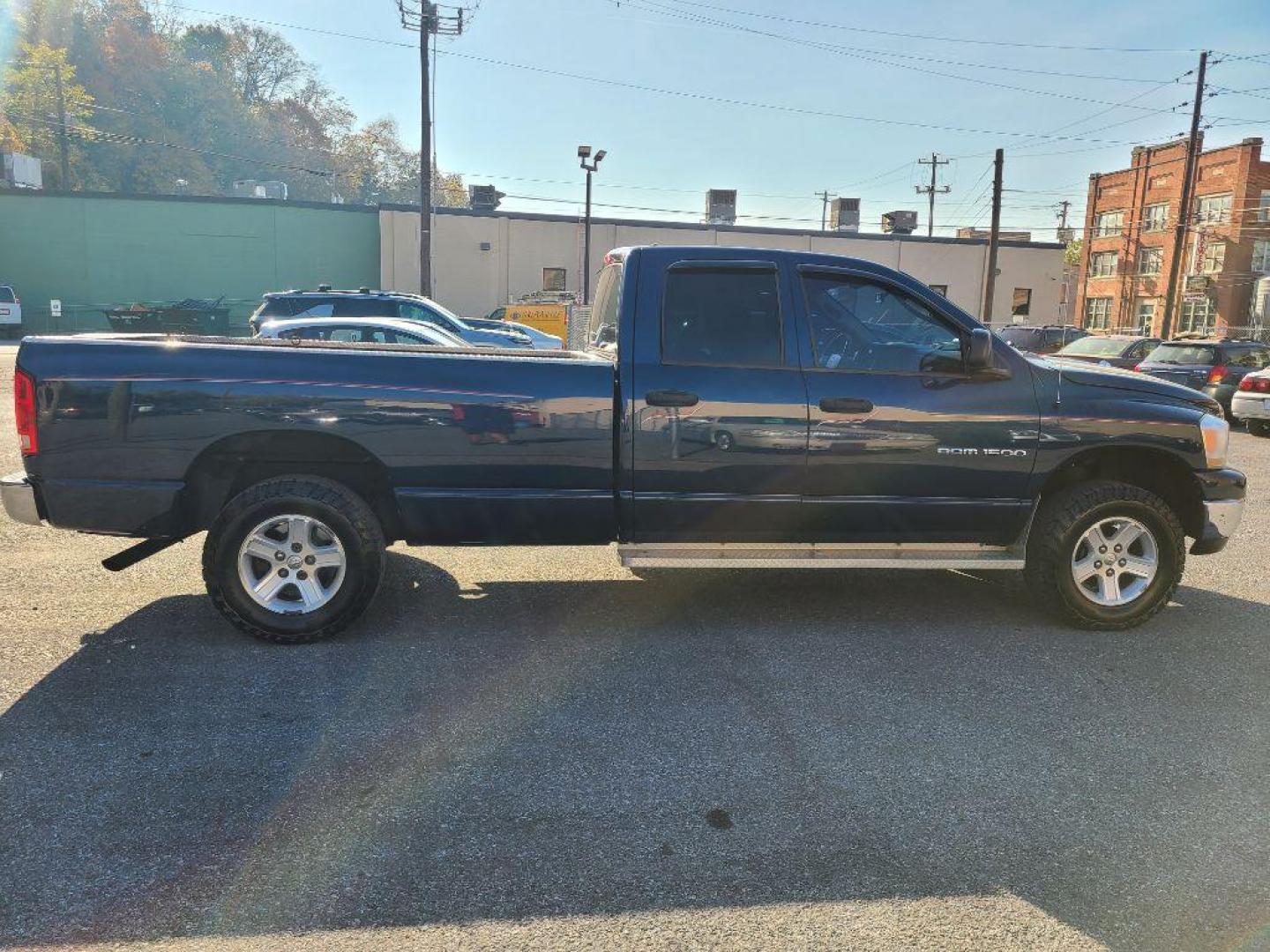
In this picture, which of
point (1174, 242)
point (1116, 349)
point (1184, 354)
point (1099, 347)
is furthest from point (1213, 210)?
point (1184, 354)

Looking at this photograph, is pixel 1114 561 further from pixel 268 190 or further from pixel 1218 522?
pixel 268 190

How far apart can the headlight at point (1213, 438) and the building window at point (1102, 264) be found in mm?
61186

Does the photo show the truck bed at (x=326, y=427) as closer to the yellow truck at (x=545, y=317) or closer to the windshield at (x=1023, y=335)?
the yellow truck at (x=545, y=317)

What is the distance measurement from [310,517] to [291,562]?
27 cm

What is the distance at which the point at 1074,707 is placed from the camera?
4.14 meters

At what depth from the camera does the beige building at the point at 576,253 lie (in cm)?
3931

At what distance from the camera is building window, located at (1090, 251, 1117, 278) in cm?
5888

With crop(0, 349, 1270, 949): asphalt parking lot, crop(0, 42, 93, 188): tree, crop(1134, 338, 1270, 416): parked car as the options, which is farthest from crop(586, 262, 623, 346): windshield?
→ crop(0, 42, 93, 188): tree

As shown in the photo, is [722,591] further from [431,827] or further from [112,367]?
[112,367]

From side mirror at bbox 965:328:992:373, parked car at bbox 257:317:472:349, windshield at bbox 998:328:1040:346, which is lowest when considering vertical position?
parked car at bbox 257:317:472:349

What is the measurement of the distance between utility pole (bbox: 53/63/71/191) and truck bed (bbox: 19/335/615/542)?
59182 mm

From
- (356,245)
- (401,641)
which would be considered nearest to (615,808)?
(401,641)

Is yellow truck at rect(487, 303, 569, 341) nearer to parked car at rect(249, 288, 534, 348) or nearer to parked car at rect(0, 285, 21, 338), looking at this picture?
parked car at rect(249, 288, 534, 348)

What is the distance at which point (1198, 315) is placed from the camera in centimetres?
5347
